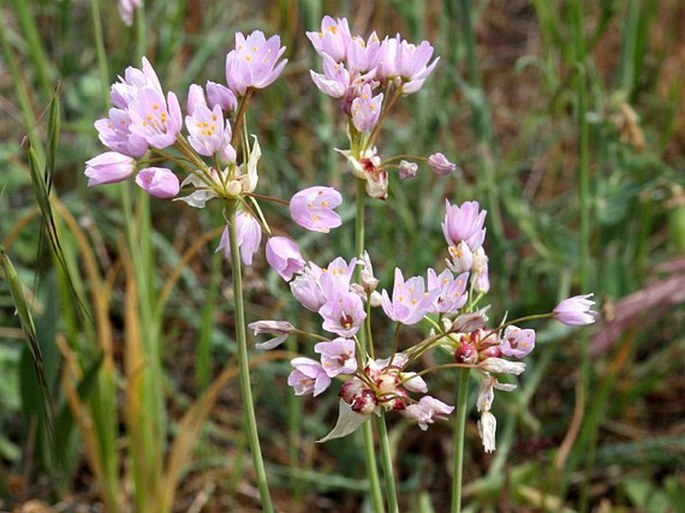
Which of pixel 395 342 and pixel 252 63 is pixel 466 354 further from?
pixel 252 63

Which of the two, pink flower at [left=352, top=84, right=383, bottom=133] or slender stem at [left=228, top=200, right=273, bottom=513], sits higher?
pink flower at [left=352, top=84, right=383, bottom=133]

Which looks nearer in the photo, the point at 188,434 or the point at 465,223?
the point at 465,223

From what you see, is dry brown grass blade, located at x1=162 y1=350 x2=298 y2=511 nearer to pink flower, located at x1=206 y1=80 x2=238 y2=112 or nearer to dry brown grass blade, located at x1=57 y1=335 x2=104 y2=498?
dry brown grass blade, located at x1=57 y1=335 x2=104 y2=498

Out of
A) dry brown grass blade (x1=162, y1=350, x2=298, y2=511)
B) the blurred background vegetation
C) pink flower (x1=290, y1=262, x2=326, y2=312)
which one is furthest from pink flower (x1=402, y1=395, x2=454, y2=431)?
dry brown grass blade (x1=162, y1=350, x2=298, y2=511)

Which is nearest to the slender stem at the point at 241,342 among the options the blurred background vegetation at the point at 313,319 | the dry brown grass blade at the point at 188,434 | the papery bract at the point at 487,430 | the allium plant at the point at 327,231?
the allium plant at the point at 327,231

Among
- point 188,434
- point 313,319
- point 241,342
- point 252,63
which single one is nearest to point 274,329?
point 241,342
